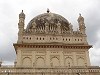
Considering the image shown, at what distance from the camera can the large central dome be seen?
34.8m

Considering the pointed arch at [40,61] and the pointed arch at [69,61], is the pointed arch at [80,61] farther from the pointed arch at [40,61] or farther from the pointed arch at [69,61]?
the pointed arch at [40,61]

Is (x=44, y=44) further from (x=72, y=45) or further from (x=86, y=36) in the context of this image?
(x=86, y=36)

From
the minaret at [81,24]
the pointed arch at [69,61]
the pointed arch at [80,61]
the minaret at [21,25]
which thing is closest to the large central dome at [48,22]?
the minaret at [21,25]

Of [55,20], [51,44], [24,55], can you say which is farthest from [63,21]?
[24,55]

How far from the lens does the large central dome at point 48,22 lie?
34.8m

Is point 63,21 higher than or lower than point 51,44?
higher

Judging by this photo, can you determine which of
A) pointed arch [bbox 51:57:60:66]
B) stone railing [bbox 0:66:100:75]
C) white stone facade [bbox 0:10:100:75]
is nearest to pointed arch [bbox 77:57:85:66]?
white stone facade [bbox 0:10:100:75]

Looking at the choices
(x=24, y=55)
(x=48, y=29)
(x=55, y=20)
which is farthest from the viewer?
(x=55, y=20)

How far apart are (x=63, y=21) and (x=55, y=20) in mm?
1527

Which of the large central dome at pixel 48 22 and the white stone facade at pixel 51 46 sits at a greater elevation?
the large central dome at pixel 48 22

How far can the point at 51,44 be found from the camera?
3222cm

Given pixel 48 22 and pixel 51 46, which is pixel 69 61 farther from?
pixel 48 22

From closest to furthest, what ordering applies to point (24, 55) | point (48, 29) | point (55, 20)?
point (24, 55), point (48, 29), point (55, 20)

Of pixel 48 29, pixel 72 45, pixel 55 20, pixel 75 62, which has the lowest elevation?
pixel 75 62
